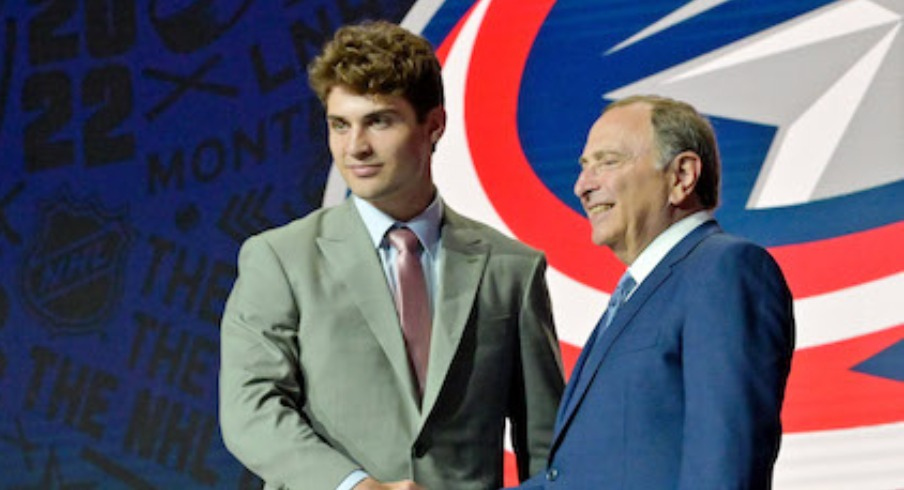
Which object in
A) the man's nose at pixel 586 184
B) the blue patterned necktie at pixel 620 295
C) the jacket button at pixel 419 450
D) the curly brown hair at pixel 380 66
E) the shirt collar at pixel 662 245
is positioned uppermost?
the curly brown hair at pixel 380 66

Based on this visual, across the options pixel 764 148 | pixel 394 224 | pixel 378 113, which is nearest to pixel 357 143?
pixel 378 113

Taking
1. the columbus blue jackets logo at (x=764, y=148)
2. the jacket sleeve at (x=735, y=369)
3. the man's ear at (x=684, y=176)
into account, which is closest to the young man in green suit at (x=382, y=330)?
the man's ear at (x=684, y=176)

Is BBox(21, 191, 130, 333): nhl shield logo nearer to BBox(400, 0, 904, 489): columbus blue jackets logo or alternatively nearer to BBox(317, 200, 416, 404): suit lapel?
BBox(400, 0, 904, 489): columbus blue jackets logo

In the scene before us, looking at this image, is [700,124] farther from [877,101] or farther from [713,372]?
[877,101]

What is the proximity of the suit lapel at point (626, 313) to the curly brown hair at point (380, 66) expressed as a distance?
0.61m

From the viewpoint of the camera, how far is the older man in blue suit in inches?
75.4

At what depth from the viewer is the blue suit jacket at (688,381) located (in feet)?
6.26

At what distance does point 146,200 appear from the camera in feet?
13.0

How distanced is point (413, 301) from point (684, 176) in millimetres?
564

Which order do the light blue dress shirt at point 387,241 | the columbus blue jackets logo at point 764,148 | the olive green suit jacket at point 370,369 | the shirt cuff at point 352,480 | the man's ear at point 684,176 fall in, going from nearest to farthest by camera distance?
1. the man's ear at point 684,176
2. the shirt cuff at point 352,480
3. the olive green suit jacket at point 370,369
4. the light blue dress shirt at point 387,241
5. the columbus blue jackets logo at point 764,148

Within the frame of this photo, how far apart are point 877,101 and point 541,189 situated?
841 mm

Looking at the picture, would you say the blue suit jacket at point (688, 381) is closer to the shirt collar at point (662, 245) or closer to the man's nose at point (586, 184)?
the shirt collar at point (662, 245)

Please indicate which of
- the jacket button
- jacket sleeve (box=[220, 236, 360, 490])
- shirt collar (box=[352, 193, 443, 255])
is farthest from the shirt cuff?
shirt collar (box=[352, 193, 443, 255])

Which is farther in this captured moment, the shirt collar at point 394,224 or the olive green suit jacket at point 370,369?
the shirt collar at point 394,224
